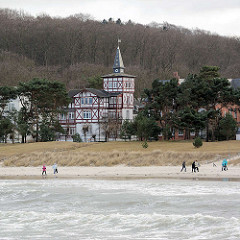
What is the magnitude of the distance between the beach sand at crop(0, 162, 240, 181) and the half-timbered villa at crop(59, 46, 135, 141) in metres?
25.1

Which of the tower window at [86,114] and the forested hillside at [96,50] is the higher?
the forested hillside at [96,50]

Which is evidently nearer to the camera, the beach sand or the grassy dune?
the beach sand

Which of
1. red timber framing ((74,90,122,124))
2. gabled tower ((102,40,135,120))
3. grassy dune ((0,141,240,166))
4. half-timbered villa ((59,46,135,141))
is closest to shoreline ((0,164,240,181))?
grassy dune ((0,141,240,166))

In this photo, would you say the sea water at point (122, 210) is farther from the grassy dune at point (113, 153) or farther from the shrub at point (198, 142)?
the shrub at point (198, 142)

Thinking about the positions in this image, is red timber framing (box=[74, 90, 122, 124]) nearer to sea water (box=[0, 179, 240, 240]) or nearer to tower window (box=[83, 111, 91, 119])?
tower window (box=[83, 111, 91, 119])

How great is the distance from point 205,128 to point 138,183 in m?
30.6

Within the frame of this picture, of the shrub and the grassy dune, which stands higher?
the shrub

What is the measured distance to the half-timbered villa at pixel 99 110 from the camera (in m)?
80.0

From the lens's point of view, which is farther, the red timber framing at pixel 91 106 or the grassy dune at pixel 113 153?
the red timber framing at pixel 91 106

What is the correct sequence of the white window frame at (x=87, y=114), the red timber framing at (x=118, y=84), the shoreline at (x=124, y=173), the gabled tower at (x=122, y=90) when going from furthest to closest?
1. the red timber framing at (x=118, y=84)
2. the gabled tower at (x=122, y=90)
3. the white window frame at (x=87, y=114)
4. the shoreline at (x=124, y=173)

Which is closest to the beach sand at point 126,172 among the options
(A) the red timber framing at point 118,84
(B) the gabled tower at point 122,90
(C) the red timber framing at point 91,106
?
(C) the red timber framing at point 91,106

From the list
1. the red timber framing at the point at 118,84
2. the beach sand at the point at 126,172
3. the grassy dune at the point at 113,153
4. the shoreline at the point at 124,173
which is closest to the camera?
the shoreline at the point at 124,173

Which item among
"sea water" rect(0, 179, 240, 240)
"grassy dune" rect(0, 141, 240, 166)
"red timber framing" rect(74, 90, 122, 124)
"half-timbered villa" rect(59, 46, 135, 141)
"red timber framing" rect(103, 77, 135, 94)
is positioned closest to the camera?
"sea water" rect(0, 179, 240, 240)

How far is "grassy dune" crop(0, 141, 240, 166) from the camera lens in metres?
53.0
